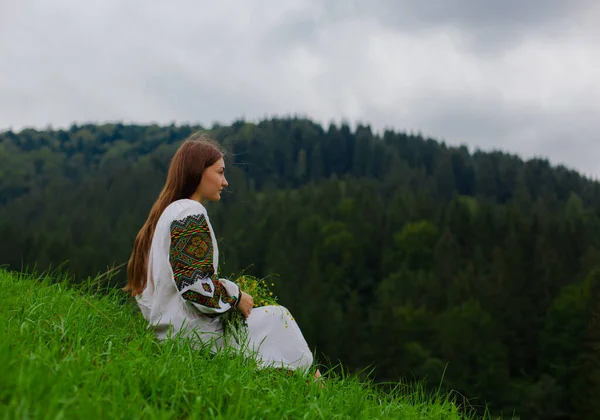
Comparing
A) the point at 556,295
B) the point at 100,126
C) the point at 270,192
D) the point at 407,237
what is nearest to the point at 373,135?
the point at 270,192

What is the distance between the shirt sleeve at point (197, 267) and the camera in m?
4.00

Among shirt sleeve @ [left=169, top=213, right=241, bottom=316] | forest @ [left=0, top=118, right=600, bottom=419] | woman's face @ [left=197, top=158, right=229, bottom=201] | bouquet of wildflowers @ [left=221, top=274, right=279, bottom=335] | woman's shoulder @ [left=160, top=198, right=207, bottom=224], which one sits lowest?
forest @ [left=0, top=118, right=600, bottom=419]

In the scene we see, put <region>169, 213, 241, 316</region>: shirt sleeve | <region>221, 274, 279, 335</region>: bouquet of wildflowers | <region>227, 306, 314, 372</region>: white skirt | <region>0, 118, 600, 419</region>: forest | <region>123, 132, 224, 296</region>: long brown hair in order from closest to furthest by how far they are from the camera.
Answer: <region>169, 213, 241, 316</region>: shirt sleeve, <region>227, 306, 314, 372</region>: white skirt, <region>123, 132, 224, 296</region>: long brown hair, <region>221, 274, 279, 335</region>: bouquet of wildflowers, <region>0, 118, 600, 419</region>: forest

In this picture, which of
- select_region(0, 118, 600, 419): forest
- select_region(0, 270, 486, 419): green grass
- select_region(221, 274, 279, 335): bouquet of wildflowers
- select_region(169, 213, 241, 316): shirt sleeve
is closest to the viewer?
select_region(0, 270, 486, 419): green grass

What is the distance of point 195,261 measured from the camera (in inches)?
159

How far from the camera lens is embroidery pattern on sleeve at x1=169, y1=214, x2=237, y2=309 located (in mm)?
4000

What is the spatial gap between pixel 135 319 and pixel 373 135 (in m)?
182

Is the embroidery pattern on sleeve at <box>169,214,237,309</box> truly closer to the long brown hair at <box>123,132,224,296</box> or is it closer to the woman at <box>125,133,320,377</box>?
the woman at <box>125,133,320,377</box>

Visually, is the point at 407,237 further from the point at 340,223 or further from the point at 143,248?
the point at 143,248

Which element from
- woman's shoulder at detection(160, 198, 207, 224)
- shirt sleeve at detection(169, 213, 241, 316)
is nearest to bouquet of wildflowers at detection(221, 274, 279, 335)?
shirt sleeve at detection(169, 213, 241, 316)

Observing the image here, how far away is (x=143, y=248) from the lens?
4598 mm

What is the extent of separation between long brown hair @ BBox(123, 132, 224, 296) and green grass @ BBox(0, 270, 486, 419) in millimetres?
440

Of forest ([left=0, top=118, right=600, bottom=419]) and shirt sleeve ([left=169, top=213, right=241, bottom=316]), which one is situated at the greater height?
shirt sleeve ([left=169, top=213, right=241, bottom=316])

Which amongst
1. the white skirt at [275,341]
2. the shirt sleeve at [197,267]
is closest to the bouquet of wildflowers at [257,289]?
the white skirt at [275,341]
